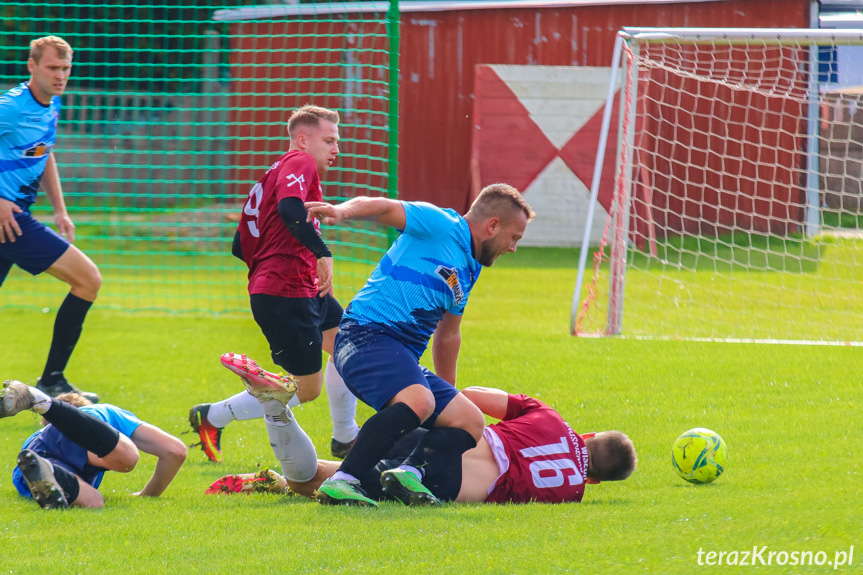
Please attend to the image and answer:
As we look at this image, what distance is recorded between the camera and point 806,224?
37.9 ft

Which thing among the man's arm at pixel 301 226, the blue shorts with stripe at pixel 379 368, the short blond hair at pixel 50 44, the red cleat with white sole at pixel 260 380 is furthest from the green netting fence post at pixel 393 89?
the red cleat with white sole at pixel 260 380

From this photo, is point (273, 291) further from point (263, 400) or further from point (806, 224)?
point (806, 224)

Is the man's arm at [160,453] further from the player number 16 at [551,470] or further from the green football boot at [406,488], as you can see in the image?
the player number 16 at [551,470]

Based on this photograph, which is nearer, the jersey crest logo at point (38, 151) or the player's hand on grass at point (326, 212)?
the player's hand on grass at point (326, 212)

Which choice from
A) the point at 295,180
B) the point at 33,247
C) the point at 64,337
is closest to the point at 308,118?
the point at 295,180

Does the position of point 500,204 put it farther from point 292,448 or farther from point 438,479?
point 292,448

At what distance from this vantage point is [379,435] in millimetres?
3697

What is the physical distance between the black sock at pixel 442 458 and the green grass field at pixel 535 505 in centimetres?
16

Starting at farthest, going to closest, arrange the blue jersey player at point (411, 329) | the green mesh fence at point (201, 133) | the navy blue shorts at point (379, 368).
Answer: the green mesh fence at point (201, 133) → the navy blue shorts at point (379, 368) → the blue jersey player at point (411, 329)

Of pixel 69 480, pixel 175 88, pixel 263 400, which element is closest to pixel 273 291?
pixel 263 400

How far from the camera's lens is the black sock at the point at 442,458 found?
380cm

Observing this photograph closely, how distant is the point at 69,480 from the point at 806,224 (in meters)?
9.80

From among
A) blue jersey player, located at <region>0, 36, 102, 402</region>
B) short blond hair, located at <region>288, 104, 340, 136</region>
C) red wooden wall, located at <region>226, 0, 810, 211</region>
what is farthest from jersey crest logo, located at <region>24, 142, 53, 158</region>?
red wooden wall, located at <region>226, 0, 810, 211</region>

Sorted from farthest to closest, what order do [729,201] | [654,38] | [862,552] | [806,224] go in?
1. [729,201]
2. [806,224]
3. [654,38]
4. [862,552]
